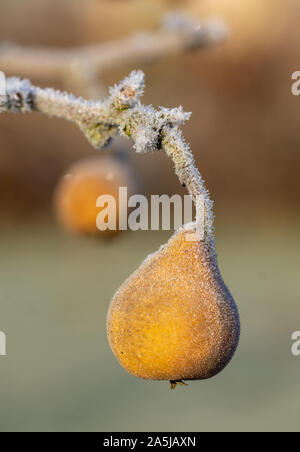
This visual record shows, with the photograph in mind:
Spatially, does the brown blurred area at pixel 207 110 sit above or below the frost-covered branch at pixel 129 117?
above

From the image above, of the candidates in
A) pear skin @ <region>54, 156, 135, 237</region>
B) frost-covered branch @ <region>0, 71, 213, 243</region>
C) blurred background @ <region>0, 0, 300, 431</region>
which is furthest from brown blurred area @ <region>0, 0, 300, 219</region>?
frost-covered branch @ <region>0, 71, 213, 243</region>

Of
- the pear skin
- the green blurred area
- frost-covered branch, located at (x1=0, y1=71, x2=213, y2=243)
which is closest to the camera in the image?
frost-covered branch, located at (x1=0, y1=71, x2=213, y2=243)

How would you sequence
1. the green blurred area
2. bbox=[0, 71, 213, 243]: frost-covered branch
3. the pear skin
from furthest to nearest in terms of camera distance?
the green blurred area < the pear skin < bbox=[0, 71, 213, 243]: frost-covered branch

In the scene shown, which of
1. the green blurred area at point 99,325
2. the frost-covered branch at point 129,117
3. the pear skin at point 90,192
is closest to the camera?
the frost-covered branch at point 129,117

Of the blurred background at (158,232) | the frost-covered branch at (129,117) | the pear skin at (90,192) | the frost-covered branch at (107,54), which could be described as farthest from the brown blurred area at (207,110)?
the frost-covered branch at (129,117)

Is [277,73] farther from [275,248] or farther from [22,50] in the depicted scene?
[22,50]

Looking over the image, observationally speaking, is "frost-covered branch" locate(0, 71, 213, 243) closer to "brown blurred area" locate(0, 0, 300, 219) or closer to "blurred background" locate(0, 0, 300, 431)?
"blurred background" locate(0, 0, 300, 431)

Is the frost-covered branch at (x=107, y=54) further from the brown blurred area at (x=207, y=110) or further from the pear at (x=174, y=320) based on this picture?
the brown blurred area at (x=207, y=110)

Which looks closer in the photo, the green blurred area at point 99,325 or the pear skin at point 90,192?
the pear skin at point 90,192
